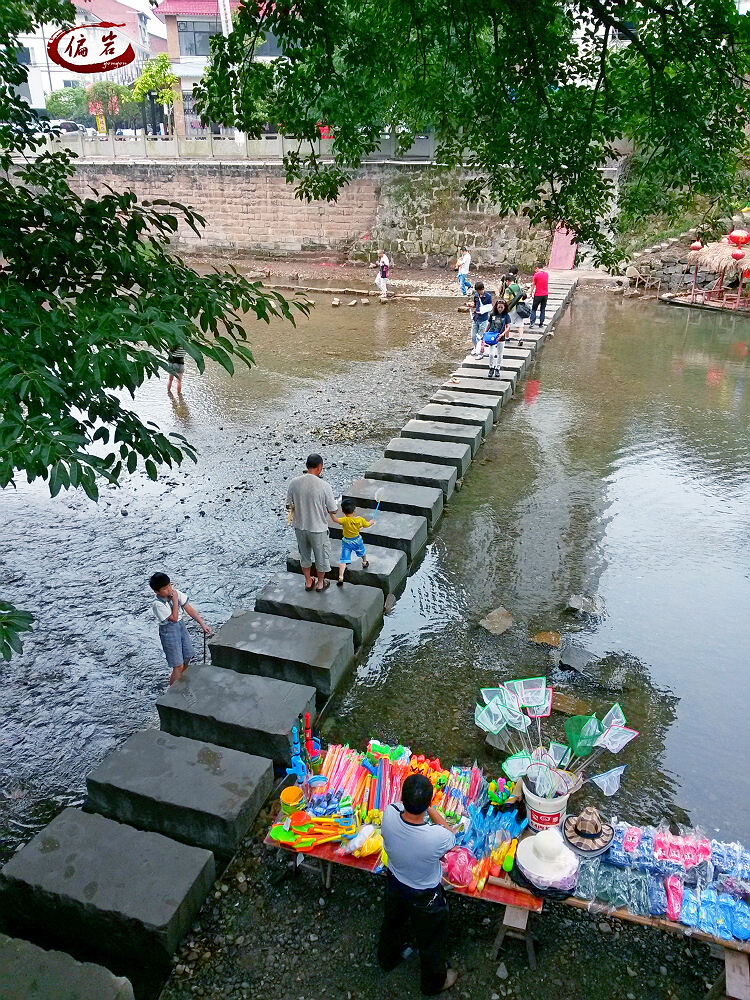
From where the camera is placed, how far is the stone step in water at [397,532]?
805 centimetres

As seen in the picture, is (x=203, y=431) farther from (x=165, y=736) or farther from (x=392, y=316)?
(x=392, y=316)

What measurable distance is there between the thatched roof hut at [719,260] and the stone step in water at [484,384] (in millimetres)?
11184

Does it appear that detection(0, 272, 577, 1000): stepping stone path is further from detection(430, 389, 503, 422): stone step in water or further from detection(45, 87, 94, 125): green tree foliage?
detection(45, 87, 94, 125): green tree foliage

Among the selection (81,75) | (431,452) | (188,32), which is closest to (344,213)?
(431,452)

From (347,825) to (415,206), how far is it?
87.1ft

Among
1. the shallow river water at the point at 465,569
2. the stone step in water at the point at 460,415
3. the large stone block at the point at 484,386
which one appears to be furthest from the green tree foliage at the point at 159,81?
the stone step in water at the point at 460,415

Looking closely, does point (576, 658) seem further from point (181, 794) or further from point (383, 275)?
point (383, 275)

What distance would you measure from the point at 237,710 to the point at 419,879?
2245 millimetres

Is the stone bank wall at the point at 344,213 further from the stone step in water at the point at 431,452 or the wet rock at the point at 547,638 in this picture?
the wet rock at the point at 547,638

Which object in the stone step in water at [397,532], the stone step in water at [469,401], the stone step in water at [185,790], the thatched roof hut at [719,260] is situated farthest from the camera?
the thatched roof hut at [719,260]

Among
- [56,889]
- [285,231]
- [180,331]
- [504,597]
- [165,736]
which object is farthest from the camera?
[285,231]

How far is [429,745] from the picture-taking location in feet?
18.4

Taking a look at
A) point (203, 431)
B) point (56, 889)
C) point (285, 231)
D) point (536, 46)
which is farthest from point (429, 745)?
point (285, 231)

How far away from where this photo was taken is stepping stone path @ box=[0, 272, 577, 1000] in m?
4.03
